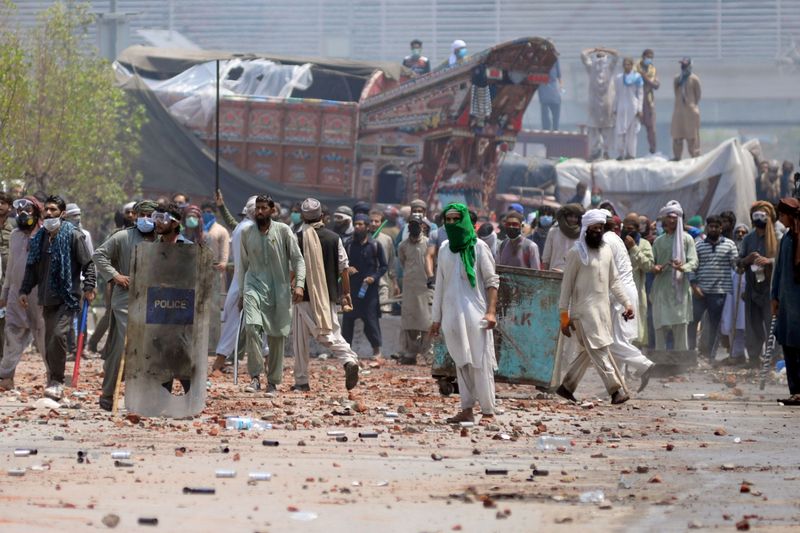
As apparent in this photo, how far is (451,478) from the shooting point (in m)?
8.60

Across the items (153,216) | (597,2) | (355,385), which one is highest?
(597,2)

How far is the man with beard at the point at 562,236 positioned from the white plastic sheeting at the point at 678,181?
12754 mm

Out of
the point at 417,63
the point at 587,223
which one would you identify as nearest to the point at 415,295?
the point at 587,223

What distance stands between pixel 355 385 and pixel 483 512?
614 centimetres

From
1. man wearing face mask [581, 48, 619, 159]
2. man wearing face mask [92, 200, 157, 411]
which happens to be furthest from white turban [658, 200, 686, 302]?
man wearing face mask [581, 48, 619, 159]

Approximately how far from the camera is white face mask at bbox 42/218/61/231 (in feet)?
41.1

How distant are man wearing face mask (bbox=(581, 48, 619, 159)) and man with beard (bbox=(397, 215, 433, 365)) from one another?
538 inches

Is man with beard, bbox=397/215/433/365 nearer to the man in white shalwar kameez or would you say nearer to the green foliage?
the green foliage

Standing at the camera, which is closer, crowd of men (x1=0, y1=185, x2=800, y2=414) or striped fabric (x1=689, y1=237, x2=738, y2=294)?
crowd of men (x1=0, y1=185, x2=800, y2=414)

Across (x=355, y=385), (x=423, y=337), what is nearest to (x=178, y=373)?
(x=355, y=385)

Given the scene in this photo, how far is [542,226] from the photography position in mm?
18234

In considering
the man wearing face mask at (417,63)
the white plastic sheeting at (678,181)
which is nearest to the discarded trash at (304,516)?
the white plastic sheeting at (678,181)

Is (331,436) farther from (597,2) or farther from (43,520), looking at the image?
(597,2)

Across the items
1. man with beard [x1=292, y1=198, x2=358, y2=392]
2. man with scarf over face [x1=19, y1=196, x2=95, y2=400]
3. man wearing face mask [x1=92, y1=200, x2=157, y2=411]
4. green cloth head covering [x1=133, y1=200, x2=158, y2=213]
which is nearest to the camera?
man wearing face mask [x1=92, y1=200, x2=157, y2=411]
